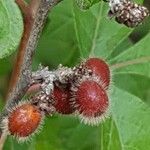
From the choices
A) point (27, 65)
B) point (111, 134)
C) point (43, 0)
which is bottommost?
point (111, 134)

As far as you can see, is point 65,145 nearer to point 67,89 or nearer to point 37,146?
point 37,146

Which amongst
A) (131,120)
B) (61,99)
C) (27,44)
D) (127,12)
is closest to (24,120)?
Result: (61,99)

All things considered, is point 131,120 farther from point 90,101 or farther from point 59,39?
point 59,39

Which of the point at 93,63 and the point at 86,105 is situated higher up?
the point at 93,63

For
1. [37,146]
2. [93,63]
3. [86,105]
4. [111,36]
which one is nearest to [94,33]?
[111,36]

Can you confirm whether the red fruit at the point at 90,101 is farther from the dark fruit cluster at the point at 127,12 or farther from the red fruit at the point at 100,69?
the dark fruit cluster at the point at 127,12

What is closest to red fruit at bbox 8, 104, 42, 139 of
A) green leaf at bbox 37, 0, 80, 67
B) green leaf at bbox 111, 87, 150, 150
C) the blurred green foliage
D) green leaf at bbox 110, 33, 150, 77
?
the blurred green foliage

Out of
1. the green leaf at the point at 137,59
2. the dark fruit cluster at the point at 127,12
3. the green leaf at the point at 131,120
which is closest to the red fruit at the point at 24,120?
the dark fruit cluster at the point at 127,12
